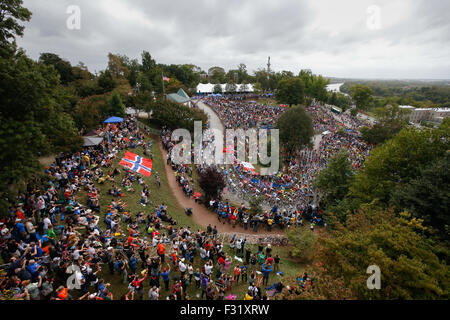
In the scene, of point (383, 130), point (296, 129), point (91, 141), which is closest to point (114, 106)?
point (91, 141)

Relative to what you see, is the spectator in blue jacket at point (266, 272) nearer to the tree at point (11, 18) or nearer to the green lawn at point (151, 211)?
the green lawn at point (151, 211)

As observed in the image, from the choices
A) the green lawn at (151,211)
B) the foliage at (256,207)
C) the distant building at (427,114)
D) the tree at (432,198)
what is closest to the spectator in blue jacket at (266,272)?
the green lawn at (151,211)

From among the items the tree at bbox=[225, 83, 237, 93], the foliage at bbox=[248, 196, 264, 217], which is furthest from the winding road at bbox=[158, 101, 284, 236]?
the tree at bbox=[225, 83, 237, 93]

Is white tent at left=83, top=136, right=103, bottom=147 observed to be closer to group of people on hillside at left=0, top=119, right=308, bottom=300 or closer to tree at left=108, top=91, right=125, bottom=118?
group of people on hillside at left=0, top=119, right=308, bottom=300

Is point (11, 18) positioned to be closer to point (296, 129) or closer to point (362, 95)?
point (296, 129)

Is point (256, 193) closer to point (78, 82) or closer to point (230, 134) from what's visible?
point (230, 134)

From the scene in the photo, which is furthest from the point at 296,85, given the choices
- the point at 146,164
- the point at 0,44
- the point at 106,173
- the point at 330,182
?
the point at 0,44

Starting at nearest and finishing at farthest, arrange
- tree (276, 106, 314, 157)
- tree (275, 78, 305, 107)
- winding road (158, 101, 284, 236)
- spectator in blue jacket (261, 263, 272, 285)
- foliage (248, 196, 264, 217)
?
1. spectator in blue jacket (261, 263, 272, 285)
2. winding road (158, 101, 284, 236)
3. foliage (248, 196, 264, 217)
4. tree (276, 106, 314, 157)
5. tree (275, 78, 305, 107)
